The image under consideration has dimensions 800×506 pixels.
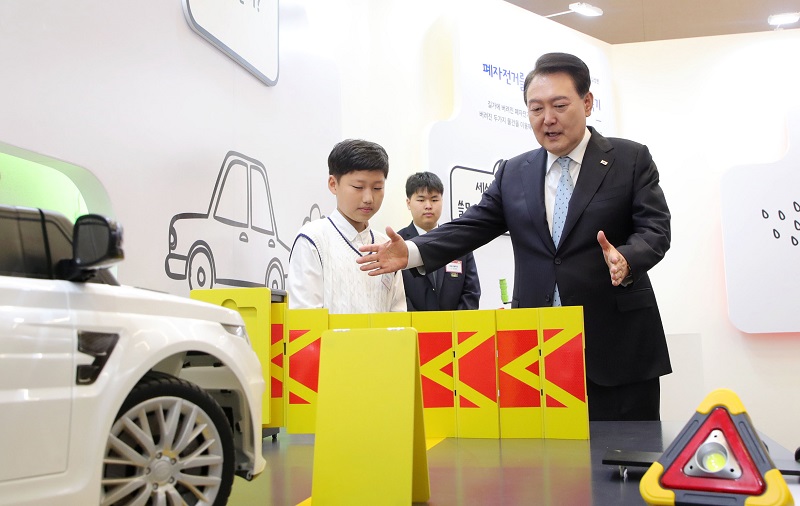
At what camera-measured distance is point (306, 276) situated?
253 centimetres

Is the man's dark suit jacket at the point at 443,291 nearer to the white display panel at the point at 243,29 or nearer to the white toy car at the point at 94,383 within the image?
the white display panel at the point at 243,29

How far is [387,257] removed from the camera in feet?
7.09

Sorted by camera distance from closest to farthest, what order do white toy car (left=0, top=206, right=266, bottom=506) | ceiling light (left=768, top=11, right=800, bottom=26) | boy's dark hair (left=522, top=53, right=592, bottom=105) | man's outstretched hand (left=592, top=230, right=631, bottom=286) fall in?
white toy car (left=0, top=206, right=266, bottom=506) < man's outstretched hand (left=592, top=230, right=631, bottom=286) < boy's dark hair (left=522, top=53, right=592, bottom=105) < ceiling light (left=768, top=11, right=800, bottom=26)

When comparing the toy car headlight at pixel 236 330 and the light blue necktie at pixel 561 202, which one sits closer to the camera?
the toy car headlight at pixel 236 330

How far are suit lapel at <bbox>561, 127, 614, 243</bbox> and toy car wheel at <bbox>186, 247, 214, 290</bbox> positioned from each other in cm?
128

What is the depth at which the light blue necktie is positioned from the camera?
7.06 ft

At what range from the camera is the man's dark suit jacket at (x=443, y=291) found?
3.76 metres

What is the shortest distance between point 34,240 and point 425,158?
3.68m

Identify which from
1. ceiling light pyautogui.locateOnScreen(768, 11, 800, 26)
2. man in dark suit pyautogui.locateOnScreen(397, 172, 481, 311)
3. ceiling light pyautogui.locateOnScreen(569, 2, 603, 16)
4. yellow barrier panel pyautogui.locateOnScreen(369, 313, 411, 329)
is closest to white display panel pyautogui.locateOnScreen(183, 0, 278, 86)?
man in dark suit pyautogui.locateOnScreen(397, 172, 481, 311)

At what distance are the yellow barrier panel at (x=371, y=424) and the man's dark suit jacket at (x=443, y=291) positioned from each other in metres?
2.51

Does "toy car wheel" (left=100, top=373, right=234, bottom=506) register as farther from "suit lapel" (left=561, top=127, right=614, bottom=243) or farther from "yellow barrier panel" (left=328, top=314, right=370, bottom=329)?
"suit lapel" (left=561, top=127, right=614, bottom=243)

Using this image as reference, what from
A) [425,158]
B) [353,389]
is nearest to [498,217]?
[353,389]

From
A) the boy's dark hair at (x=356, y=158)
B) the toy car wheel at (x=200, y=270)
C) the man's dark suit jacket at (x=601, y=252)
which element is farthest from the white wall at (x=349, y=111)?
the man's dark suit jacket at (x=601, y=252)

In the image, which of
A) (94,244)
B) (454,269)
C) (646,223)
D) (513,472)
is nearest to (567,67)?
(646,223)
